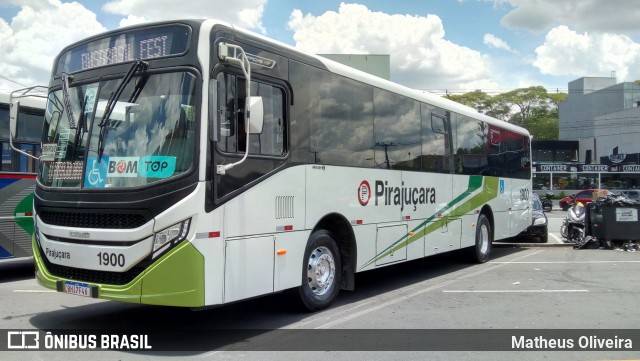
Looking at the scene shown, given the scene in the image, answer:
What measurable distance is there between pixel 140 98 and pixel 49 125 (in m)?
1.67

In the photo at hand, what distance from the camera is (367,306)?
8047mm

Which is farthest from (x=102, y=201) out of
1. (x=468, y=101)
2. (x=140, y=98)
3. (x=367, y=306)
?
(x=468, y=101)

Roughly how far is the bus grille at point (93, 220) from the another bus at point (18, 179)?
4.19m

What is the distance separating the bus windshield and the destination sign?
0.29m

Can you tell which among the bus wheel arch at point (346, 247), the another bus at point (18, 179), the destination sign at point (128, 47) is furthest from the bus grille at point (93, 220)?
the another bus at point (18, 179)

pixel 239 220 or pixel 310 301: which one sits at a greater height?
pixel 239 220

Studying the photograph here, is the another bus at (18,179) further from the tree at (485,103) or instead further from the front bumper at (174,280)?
the tree at (485,103)

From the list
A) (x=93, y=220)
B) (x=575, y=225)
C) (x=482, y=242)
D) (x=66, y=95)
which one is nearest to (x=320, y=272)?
(x=93, y=220)

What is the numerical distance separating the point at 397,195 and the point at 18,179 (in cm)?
697

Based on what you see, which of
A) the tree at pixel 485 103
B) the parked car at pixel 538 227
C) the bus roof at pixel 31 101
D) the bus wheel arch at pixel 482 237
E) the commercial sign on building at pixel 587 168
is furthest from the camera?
the tree at pixel 485 103

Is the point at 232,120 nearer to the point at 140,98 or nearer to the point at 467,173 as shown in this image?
the point at 140,98

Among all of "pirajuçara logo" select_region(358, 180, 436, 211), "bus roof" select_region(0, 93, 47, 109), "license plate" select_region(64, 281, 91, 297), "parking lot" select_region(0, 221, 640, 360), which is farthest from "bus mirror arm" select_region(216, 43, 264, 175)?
"bus roof" select_region(0, 93, 47, 109)

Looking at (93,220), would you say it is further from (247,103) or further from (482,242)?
(482,242)

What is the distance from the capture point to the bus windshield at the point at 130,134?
5.66m
